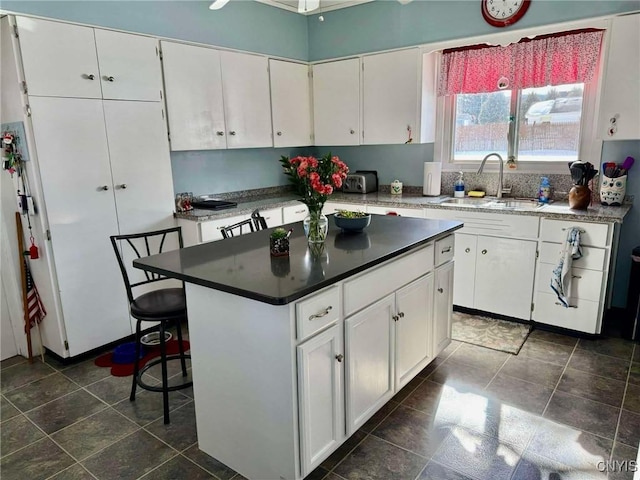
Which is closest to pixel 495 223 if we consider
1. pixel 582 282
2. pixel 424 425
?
pixel 582 282

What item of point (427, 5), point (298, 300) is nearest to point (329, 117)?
point (427, 5)

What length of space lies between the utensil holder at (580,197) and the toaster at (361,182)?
6.07 ft

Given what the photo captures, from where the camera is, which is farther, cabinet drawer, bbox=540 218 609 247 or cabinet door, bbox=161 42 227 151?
cabinet door, bbox=161 42 227 151

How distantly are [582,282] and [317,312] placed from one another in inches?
89.5

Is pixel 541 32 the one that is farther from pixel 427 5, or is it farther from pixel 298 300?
pixel 298 300

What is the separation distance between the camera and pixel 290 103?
4.32 m

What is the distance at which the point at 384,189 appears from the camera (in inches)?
181

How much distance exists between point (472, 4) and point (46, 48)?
313 centimetres

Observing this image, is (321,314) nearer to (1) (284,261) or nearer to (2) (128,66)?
(1) (284,261)

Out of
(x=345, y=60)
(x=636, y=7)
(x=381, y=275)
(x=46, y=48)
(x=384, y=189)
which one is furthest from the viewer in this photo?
(x=384, y=189)

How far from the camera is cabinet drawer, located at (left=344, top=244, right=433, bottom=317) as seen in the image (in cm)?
195

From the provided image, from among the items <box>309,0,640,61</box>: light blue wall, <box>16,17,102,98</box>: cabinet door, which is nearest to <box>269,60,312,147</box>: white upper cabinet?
<box>309,0,640,61</box>: light blue wall

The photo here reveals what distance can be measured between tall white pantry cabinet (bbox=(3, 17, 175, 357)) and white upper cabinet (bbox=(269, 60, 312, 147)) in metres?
1.19

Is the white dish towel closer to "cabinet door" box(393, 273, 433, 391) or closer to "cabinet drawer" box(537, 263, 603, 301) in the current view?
"cabinet drawer" box(537, 263, 603, 301)
